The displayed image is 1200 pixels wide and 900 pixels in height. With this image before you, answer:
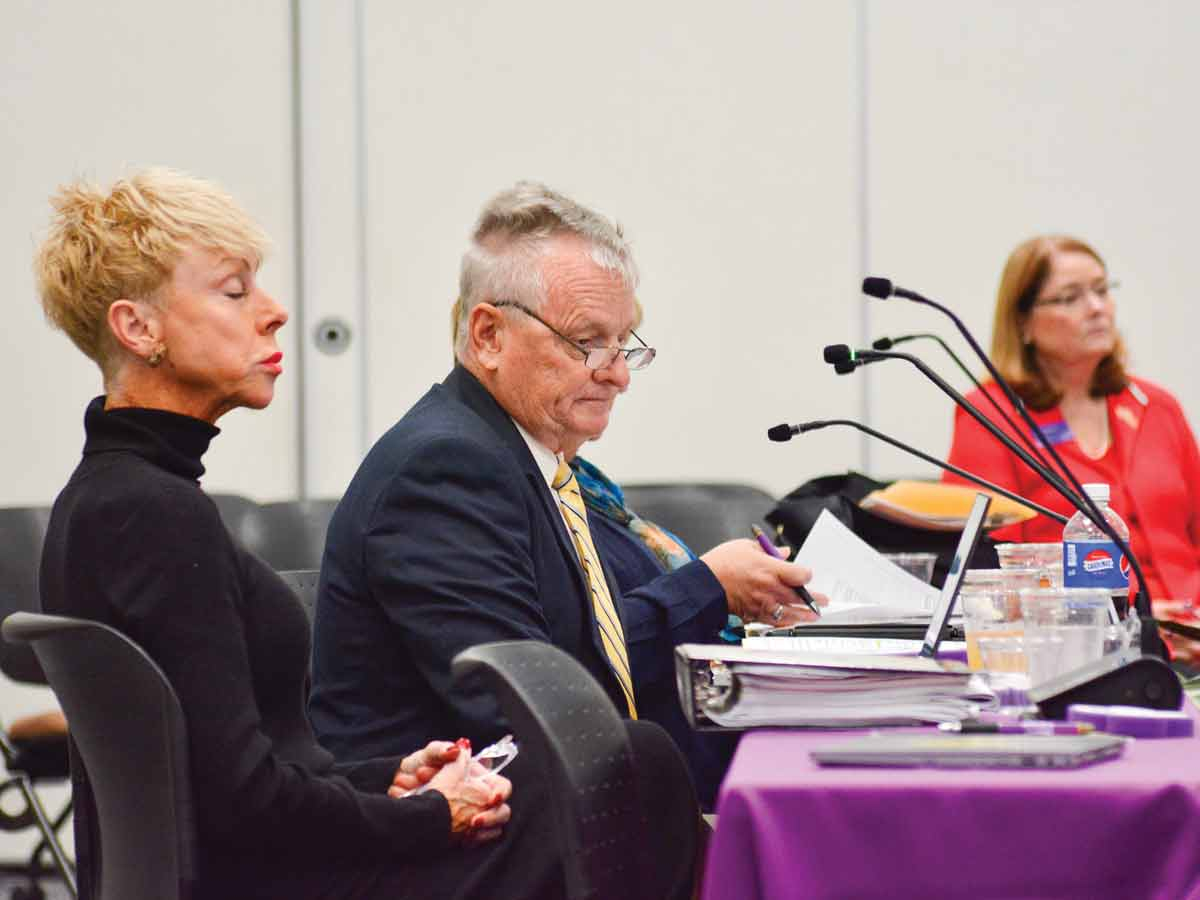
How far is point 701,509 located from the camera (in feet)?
11.8

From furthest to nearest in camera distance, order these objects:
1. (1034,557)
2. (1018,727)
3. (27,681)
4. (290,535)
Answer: (290,535) < (27,681) < (1034,557) < (1018,727)

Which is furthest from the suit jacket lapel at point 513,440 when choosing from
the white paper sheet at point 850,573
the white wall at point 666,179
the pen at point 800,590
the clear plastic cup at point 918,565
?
the white wall at point 666,179

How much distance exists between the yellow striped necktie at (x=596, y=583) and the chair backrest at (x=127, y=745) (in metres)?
0.63

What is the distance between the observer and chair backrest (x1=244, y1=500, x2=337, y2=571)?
11.2 ft

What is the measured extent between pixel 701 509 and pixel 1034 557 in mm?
1395

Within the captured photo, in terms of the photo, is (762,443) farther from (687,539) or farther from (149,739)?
(149,739)

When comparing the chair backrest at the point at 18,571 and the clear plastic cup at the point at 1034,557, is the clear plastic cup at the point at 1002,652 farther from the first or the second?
the chair backrest at the point at 18,571

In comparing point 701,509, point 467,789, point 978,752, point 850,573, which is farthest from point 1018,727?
point 701,509

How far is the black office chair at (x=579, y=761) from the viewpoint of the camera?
3.87ft

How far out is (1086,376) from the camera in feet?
12.7

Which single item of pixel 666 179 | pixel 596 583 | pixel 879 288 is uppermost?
pixel 666 179

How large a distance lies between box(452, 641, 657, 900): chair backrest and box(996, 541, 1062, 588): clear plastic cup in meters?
1.12

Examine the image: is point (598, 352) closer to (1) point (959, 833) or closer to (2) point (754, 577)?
(2) point (754, 577)

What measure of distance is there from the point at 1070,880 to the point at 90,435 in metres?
1.03
